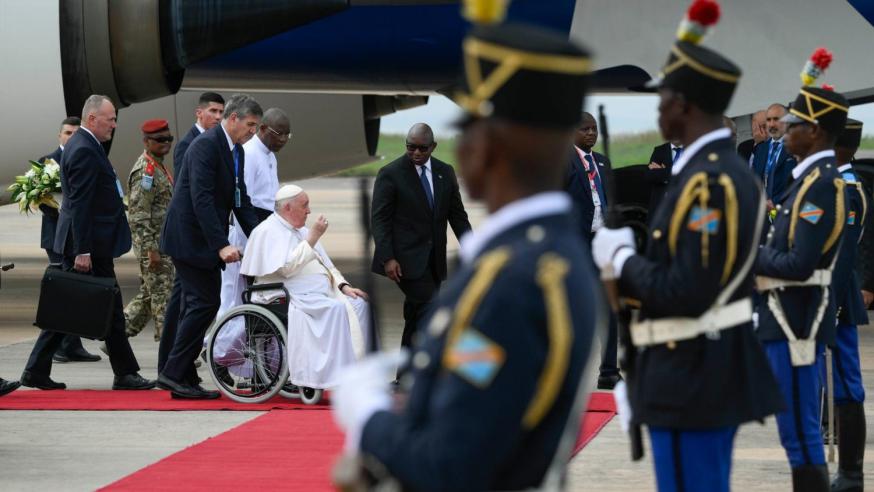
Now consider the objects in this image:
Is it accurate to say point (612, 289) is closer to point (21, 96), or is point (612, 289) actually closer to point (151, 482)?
point (151, 482)

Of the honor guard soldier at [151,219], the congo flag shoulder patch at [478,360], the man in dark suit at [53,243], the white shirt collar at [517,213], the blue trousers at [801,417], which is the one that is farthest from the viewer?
the man in dark suit at [53,243]

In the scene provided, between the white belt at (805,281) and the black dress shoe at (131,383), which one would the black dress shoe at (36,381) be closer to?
the black dress shoe at (131,383)

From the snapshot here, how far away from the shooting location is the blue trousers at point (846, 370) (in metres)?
5.43

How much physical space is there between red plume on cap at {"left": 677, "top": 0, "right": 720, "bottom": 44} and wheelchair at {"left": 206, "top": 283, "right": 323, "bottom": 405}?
165 inches

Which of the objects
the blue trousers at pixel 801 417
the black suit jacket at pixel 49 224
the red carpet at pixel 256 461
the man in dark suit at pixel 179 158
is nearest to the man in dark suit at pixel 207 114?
the man in dark suit at pixel 179 158

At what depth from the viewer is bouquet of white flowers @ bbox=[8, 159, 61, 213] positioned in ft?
27.2

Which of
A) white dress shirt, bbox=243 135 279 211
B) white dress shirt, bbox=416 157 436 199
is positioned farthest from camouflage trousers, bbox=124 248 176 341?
white dress shirt, bbox=416 157 436 199

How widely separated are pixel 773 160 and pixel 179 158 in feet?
11.7

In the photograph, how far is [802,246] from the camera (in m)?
4.52

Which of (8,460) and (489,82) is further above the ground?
(489,82)

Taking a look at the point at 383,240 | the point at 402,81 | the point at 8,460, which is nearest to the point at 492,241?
the point at 8,460

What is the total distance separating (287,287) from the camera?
7422 millimetres

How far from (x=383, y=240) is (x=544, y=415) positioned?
20.3 ft

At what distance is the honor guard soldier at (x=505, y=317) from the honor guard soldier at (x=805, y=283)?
2627mm
